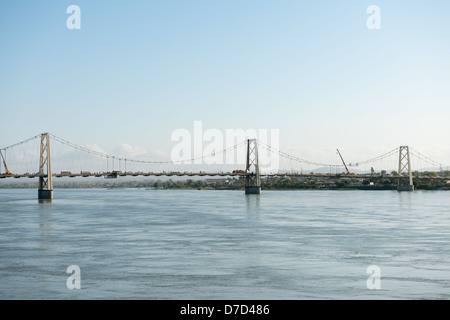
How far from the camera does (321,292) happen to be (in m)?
15.3

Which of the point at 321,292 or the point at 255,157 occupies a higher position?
the point at 255,157

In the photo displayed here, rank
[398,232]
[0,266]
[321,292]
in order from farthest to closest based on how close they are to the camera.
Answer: [398,232] → [0,266] → [321,292]

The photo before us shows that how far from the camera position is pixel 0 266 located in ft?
66.1

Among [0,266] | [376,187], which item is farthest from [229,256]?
[376,187]

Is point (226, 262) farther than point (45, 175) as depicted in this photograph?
No

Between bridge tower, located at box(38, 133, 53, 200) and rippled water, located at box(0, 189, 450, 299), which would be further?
bridge tower, located at box(38, 133, 53, 200)

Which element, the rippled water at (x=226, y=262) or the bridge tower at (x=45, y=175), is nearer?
the rippled water at (x=226, y=262)

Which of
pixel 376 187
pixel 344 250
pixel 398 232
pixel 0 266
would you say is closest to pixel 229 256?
pixel 344 250

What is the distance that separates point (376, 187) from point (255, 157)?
7011 cm
